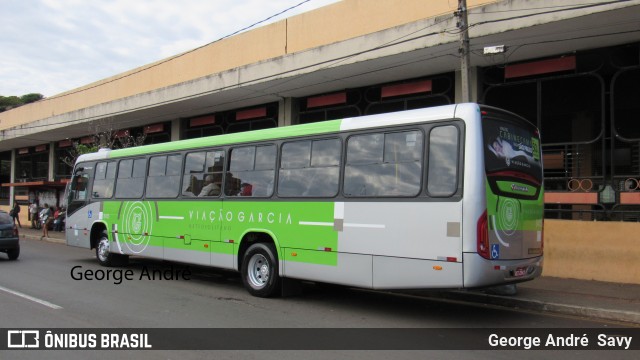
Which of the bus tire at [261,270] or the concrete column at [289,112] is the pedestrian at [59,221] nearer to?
the concrete column at [289,112]

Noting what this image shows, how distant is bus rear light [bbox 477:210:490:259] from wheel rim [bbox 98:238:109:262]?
10159mm

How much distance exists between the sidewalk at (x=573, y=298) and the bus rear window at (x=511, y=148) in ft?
6.93

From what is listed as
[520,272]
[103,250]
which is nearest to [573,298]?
[520,272]

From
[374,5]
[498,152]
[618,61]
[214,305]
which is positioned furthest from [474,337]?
[374,5]

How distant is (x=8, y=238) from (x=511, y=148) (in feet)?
44.8

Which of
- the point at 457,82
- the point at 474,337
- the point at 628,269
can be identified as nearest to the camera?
the point at 474,337

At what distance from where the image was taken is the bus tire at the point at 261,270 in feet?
29.7

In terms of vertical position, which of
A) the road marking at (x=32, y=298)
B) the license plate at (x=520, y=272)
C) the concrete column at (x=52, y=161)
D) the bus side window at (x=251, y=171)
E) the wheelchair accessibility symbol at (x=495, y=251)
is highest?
the concrete column at (x=52, y=161)

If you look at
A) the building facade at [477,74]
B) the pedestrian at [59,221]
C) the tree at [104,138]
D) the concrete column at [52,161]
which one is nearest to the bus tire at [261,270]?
the building facade at [477,74]

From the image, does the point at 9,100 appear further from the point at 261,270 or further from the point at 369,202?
the point at 369,202

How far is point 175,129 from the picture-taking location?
79.8 feet

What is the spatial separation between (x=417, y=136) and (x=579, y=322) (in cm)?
375

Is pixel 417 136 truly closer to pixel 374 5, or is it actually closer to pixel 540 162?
pixel 540 162

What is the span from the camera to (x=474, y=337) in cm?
667
